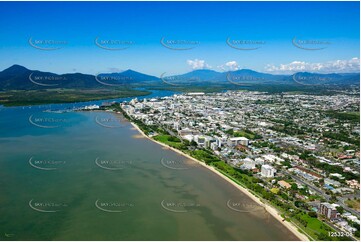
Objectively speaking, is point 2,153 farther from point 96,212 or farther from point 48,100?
point 48,100

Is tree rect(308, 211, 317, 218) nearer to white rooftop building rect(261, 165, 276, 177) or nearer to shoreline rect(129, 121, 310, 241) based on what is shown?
shoreline rect(129, 121, 310, 241)

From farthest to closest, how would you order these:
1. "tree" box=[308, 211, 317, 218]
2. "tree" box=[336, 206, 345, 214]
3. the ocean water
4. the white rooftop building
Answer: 1. the white rooftop building
2. "tree" box=[336, 206, 345, 214]
3. "tree" box=[308, 211, 317, 218]
4. the ocean water

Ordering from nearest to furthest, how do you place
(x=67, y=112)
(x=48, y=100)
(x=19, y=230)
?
1. (x=19, y=230)
2. (x=67, y=112)
3. (x=48, y=100)

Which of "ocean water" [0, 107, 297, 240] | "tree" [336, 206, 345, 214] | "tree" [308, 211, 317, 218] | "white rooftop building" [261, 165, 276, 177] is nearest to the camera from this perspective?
"ocean water" [0, 107, 297, 240]

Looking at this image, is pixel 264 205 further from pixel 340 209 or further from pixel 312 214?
pixel 340 209

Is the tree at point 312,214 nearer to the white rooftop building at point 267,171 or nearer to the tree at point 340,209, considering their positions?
the tree at point 340,209

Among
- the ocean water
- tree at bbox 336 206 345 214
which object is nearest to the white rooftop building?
the ocean water

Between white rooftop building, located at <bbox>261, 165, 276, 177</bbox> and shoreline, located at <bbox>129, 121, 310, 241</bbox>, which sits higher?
white rooftop building, located at <bbox>261, 165, 276, 177</bbox>

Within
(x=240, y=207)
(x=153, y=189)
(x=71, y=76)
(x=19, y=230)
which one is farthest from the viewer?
(x=71, y=76)

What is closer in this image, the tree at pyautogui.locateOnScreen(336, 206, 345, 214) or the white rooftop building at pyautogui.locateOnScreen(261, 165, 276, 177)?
the tree at pyautogui.locateOnScreen(336, 206, 345, 214)

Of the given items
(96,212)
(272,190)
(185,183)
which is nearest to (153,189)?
(185,183)
